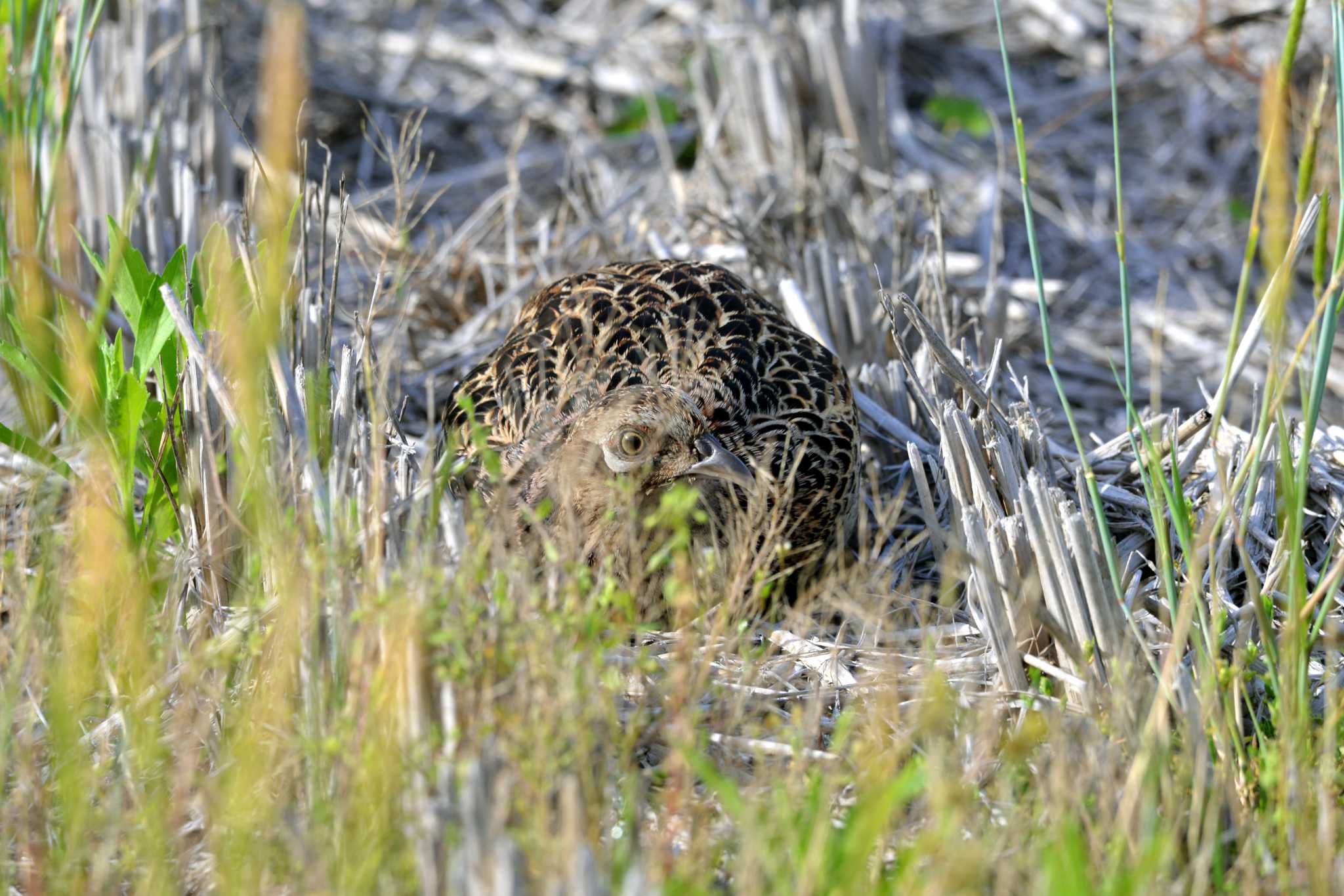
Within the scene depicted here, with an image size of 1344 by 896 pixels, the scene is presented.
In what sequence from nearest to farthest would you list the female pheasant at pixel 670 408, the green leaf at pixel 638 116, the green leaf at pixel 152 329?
the green leaf at pixel 152 329, the female pheasant at pixel 670 408, the green leaf at pixel 638 116

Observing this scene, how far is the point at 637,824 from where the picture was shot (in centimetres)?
215

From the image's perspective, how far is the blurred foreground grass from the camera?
1984 mm

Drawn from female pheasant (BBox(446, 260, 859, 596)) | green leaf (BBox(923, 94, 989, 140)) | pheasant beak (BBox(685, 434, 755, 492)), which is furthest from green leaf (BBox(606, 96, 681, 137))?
pheasant beak (BBox(685, 434, 755, 492))

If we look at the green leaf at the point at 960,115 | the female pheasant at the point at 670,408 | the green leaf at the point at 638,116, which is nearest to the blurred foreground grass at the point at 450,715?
the female pheasant at the point at 670,408

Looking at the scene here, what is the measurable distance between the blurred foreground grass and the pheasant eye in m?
0.42

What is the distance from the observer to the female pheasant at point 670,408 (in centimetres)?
312

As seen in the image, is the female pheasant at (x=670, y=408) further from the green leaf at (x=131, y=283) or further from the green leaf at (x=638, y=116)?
the green leaf at (x=638, y=116)

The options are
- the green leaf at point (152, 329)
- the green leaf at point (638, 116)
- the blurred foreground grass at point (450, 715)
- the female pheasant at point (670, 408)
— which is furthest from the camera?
the green leaf at point (638, 116)

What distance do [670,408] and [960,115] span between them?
3971 millimetres

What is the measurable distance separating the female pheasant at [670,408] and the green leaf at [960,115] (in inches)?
120

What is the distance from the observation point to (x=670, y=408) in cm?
312

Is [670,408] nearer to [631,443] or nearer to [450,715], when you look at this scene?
[631,443]

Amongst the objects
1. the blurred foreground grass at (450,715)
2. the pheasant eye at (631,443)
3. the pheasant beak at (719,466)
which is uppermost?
the pheasant eye at (631,443)

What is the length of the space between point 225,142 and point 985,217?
293cm
